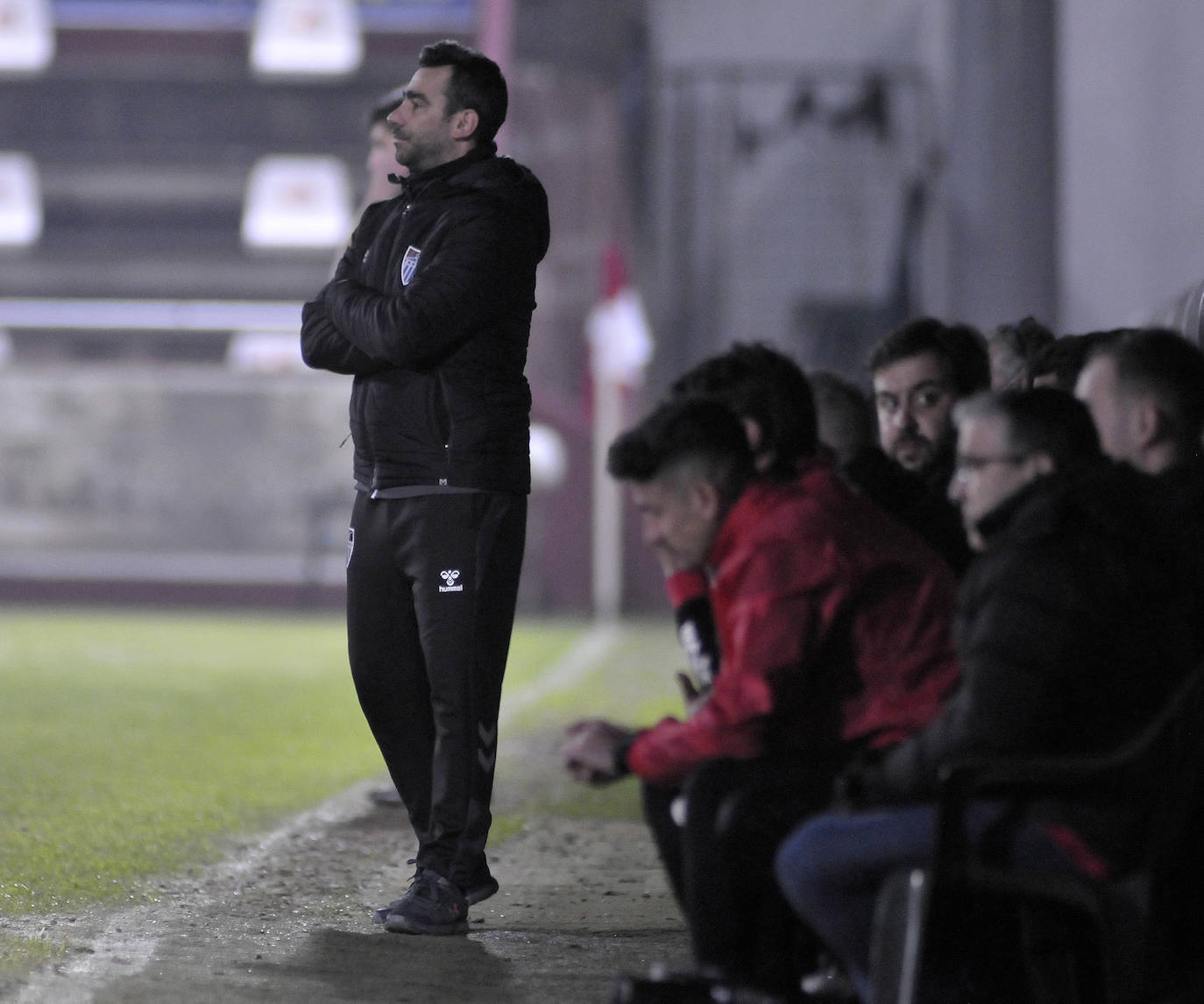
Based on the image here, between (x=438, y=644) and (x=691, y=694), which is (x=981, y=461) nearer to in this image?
(x=691, y=694)

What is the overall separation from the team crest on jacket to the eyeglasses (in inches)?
62.1

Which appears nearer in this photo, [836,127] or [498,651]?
[498,651]

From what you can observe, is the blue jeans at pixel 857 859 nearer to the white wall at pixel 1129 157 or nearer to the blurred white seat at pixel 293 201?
the white wall at pixel 1129 157

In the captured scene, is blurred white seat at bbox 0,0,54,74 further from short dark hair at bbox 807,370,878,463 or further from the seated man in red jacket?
the seated man in red jacket

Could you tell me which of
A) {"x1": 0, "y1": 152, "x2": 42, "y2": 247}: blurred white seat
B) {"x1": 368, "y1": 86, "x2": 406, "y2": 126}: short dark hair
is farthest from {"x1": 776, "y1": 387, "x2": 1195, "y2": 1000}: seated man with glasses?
{"x1": 0, "y1": 152, "x2": 42, "y2": 247}: blurred white seat

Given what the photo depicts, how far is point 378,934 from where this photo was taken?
371cm

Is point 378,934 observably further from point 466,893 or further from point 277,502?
point 277,502

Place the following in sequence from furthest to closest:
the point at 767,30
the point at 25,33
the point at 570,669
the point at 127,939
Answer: the point at 767,30 → the point at 25,33 → the point at 570,669 → the point at 127,939

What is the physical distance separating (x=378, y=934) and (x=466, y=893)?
0.66 feet

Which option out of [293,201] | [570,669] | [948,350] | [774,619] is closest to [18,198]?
[293,201]

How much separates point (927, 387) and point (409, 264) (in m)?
1.15

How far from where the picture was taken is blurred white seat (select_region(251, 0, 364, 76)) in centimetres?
1627

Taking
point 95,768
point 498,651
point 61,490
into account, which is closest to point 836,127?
point 61,490

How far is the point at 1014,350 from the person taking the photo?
4074mm
